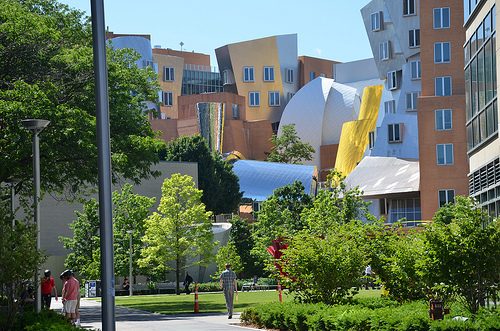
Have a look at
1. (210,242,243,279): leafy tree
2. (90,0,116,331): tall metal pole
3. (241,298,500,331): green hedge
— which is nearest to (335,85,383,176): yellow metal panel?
(210,242,243,279): leafy tree

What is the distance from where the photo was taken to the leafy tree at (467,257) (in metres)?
13.4

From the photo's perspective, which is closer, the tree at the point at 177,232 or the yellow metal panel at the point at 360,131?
the tree at the point at 177,232

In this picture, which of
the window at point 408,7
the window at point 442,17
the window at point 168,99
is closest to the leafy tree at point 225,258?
the window at point 442,17

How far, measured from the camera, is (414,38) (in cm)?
7294

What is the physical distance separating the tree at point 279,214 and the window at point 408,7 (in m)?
22.6

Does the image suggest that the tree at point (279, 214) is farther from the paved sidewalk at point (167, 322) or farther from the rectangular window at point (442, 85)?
the paved sidewalk at point (167, 322)

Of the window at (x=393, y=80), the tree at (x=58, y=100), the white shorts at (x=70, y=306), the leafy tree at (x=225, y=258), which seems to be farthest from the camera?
the window at (x=393, y=80)

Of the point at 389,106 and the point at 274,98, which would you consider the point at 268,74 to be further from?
the point at 389,106

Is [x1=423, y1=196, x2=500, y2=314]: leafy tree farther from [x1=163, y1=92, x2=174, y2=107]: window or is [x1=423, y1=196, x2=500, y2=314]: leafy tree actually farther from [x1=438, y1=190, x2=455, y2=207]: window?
[x1=163, y1=92, x2=174, y2=107]: window

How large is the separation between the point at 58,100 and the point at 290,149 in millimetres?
80692

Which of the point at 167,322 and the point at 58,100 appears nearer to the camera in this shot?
the point at 167,322

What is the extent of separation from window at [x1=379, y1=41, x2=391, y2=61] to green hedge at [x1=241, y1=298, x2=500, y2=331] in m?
63.6

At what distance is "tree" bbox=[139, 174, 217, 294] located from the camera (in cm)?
4806

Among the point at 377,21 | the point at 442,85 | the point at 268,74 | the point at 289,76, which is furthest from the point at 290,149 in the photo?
the point at 442,85
